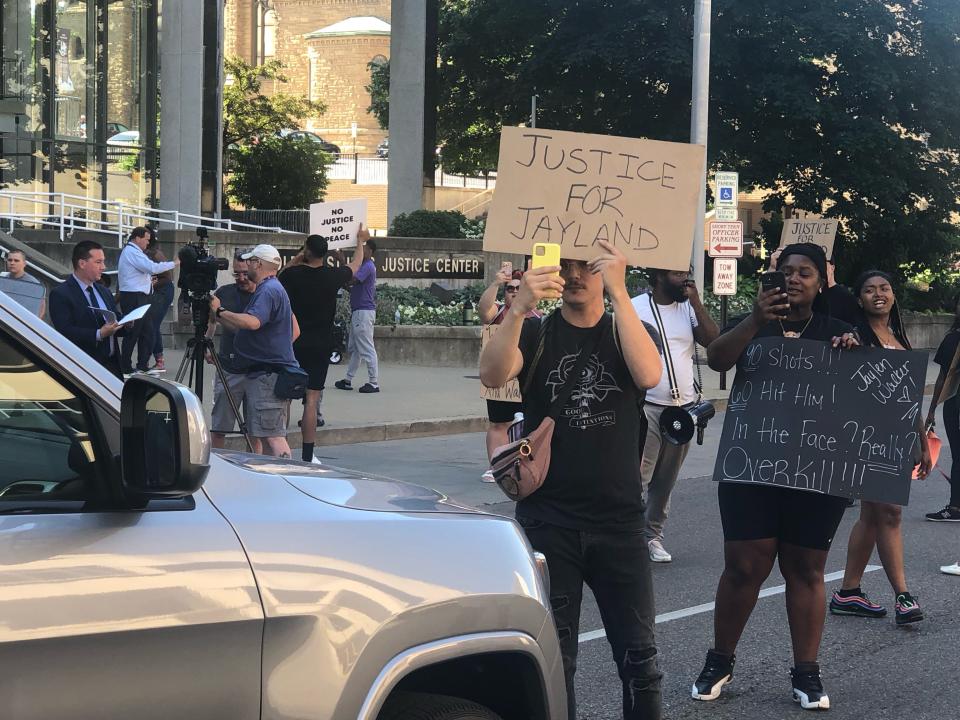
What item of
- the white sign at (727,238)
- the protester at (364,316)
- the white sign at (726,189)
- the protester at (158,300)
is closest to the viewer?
the protester at (364,316)

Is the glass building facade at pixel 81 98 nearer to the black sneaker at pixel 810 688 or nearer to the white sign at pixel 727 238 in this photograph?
the white sign at pixel 727 238

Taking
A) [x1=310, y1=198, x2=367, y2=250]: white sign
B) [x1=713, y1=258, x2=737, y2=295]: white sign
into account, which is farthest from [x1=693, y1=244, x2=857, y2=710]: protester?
[x1=713, y1=258, x2=737, y2=295]: white sign

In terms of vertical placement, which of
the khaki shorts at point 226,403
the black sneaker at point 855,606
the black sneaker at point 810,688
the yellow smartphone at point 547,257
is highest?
the yellow smartphone at point 547,257

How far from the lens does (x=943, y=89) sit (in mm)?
30750

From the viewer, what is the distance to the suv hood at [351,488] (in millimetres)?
3061

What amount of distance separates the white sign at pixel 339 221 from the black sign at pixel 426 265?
9533 millimetres

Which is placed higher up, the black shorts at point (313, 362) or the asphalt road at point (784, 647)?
the black shorts at point (313, 362)

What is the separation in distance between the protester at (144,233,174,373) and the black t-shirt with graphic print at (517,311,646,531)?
47.1 ft

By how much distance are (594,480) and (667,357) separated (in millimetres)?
3764

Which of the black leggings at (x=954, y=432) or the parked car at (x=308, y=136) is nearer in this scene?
the black leggings at (x=954, y=432)

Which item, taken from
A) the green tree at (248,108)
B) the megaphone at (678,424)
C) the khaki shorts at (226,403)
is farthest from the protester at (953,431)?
the green tree at (248,108)

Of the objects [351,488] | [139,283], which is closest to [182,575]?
[351,488]

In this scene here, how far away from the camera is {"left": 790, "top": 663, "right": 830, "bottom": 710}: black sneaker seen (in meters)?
5.53

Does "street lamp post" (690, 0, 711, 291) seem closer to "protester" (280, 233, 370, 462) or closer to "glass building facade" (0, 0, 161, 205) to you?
"protester" (280, 233, 370, 462)
